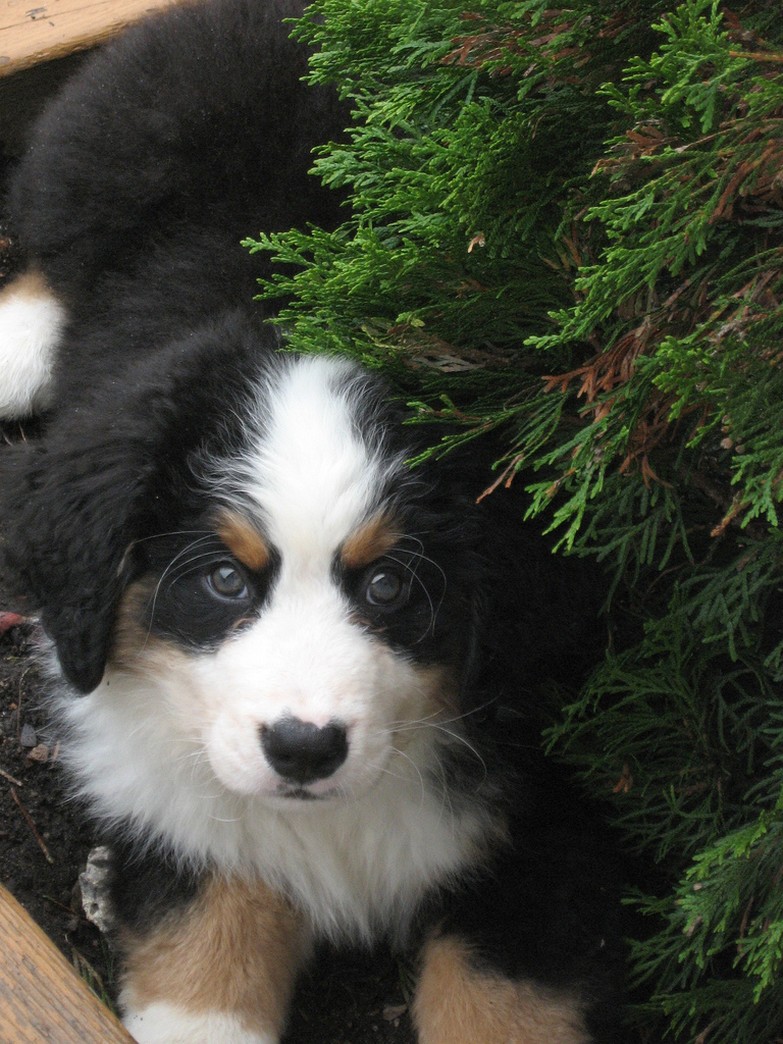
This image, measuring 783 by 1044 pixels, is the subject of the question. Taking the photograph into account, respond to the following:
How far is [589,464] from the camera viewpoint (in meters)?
1.89

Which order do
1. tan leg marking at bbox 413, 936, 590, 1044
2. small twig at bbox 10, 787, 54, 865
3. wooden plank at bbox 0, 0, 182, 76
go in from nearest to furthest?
tan leg marking at bbox 413, 936, 590, 1044, small twig at bbox 10, 787, 54, 865, wooden plank at bbox 0, 0, 182, 76

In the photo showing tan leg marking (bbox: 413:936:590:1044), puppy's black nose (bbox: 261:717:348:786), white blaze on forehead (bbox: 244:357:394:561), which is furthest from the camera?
tan leg marking (bbox: 413:936:590:1044)

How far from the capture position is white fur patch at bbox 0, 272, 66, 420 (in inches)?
139

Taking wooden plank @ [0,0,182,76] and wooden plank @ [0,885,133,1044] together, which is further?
wooden plank @ [0,0,182,76]

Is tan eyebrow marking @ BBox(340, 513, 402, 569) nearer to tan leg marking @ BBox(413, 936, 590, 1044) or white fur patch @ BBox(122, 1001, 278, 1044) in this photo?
tan leg marking @ BBox(413, 936, 590, 1044)

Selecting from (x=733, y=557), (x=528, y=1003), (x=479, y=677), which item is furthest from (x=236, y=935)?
(x=733, y=557)

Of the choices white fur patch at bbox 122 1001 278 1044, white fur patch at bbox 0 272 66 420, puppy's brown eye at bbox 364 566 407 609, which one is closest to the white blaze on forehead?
puppy's brown eye at bbox 364 566 407 609

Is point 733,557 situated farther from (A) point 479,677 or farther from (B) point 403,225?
(B) point 403,225

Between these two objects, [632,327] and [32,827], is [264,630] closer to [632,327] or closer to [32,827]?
Answer: [632,327]

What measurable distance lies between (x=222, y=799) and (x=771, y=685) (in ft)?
3.68

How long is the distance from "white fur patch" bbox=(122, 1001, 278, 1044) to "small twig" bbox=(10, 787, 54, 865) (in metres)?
0.56

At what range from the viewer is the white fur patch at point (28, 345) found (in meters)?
3.53

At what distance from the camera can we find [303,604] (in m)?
2.11

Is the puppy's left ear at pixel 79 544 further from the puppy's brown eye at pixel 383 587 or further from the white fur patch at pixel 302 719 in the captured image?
the puppy's brown eye at pixel 383 587
